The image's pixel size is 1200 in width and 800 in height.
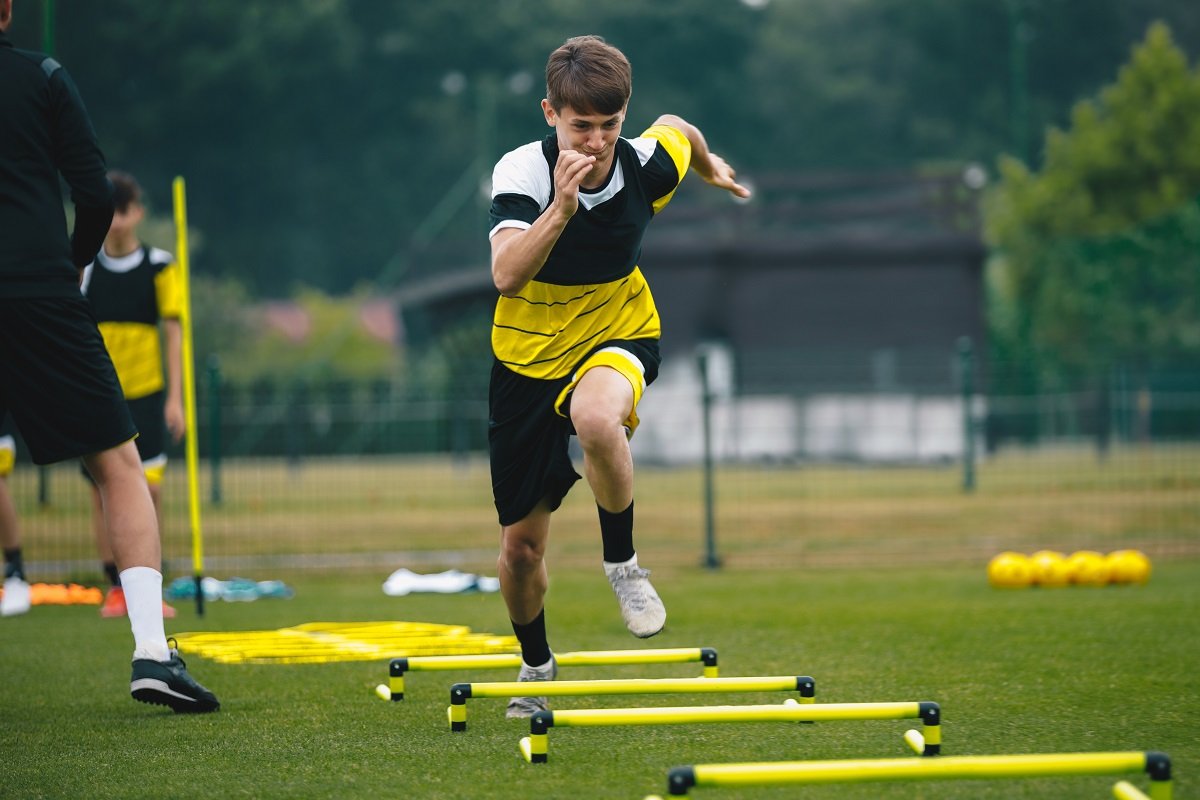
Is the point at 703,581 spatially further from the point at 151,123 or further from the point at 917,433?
the point at 151,123

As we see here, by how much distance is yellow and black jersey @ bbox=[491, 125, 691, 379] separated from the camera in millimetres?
4789

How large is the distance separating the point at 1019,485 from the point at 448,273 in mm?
26636

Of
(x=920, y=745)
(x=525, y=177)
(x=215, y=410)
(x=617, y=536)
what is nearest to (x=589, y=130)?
(x=525, y=177)

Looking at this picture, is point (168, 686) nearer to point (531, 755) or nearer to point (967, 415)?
point (531, 755)

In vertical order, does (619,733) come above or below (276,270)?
below

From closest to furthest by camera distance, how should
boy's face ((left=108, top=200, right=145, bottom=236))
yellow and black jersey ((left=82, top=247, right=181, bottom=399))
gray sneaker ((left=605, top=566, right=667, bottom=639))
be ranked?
gray sneaker ((left=605, top=566, right=667, bottom=639)), boy's face ((left=108, top=200, right=145, bottom=236)), yellow and black jersey ((left=82, top=247, right=181, bottom=399))

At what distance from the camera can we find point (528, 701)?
5.17m

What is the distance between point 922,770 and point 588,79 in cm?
228

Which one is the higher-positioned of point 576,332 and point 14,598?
point 576,332

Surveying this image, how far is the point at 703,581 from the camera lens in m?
10.9

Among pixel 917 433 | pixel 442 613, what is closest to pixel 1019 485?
pixel 917 433

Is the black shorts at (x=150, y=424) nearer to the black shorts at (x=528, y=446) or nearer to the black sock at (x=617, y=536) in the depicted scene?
the black shorts at (x=528, y=446)

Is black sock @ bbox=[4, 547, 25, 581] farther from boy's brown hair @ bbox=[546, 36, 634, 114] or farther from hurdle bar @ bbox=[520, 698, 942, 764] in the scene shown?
hurdle bar @ bbox=[520, 698, 942, 764]

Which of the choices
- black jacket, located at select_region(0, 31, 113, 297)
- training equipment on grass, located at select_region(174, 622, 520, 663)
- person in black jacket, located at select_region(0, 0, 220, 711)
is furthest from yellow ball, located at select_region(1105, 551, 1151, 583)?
black jacket, located at select_region(0, 31, 113, 297)
